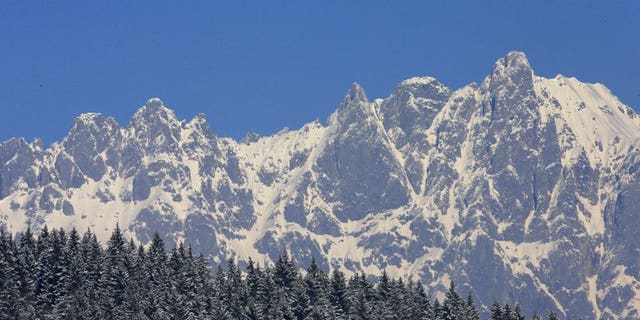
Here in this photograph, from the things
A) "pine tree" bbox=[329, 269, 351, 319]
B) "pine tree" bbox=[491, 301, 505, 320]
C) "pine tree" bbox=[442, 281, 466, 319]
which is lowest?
"pine tree" bbox=[491, 301, 505, 320]

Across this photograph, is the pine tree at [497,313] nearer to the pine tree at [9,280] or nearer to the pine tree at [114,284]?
the pine tree at [114,284]

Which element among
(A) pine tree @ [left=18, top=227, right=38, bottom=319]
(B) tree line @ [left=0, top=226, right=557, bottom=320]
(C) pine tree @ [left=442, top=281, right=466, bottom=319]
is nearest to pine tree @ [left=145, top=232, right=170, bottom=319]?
(B) tree line @ [left=0, top=226, right=557, bottom=320]

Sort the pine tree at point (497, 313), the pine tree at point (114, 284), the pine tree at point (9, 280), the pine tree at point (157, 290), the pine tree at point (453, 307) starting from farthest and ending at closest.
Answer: the pine tree at point (453, 307) < the pine tree at point (497, 313) < the pine tree at point (114, 284) < the pine tree at point (157, 290) < the pine tree at point (9, 280)

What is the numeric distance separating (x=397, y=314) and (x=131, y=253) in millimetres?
33963

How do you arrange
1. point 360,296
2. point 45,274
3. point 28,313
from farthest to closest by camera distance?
point 360,296, point 45,274, point 28,313

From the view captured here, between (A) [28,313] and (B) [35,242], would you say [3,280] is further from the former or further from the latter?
(B) [35,242]

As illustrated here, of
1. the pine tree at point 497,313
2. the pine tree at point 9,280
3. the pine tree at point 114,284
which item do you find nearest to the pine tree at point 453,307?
the pine tree at point 497,313

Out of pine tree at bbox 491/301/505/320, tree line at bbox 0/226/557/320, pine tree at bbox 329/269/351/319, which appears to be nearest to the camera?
tree line at bbox 0/226/557/320

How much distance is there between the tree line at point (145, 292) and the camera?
172 m

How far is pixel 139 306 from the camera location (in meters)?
173

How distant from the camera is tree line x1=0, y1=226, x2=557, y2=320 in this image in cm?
17212

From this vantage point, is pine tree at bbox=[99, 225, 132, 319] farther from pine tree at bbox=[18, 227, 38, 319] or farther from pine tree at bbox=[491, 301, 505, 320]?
pine tree at bbox=[491, 301, 505, 320]

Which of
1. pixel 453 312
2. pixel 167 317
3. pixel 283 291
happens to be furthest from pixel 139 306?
pixel 453 312

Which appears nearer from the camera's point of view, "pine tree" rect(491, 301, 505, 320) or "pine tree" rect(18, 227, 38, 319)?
"pine tree" rect(18, 227, 38, 319)
